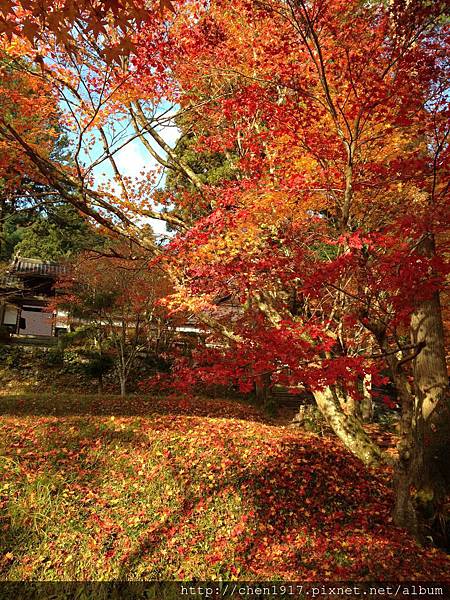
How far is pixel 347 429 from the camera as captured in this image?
7340mm

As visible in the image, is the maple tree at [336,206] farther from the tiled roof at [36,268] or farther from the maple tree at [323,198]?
the tiled roof at [36,268]

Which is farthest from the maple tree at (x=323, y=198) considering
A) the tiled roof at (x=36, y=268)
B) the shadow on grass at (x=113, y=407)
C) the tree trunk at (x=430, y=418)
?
the tiled roof at (x=36, y=268)

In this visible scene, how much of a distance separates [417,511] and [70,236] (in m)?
23.6

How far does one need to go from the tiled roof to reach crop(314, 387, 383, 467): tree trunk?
50.4 ft

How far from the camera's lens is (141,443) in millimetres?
7156

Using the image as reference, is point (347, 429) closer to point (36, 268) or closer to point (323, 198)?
point (323, 198)

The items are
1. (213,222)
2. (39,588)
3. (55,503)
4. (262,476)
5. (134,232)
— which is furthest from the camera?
(134,232)

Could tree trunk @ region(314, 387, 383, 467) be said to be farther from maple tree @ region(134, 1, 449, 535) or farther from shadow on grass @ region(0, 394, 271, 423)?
shadow on grass @ region(0, 394, 271, 423)

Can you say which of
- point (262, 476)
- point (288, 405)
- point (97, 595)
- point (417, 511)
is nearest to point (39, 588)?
point (97, 595)

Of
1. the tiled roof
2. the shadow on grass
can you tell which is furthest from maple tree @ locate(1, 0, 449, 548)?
the tiled roof

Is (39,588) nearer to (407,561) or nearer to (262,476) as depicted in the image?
(262,476)

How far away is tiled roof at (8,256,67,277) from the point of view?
1928 centimetres

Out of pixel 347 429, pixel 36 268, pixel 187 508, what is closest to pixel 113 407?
pixel 187 508

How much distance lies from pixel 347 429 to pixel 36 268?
17.8 m
